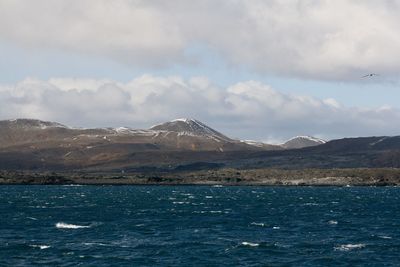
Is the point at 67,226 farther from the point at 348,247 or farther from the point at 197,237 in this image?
the point at 348,247

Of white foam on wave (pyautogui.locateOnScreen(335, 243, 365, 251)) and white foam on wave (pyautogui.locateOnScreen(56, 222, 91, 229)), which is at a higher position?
white foam on wave (pyautogui.locateOnScreen(56, 222, 91, 229))

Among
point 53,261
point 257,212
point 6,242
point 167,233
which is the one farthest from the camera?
point 257,212

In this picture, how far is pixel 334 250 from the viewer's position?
75.4 meters

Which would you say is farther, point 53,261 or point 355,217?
point 355,217

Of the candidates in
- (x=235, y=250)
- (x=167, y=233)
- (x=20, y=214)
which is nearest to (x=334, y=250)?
(x=235, y=250)

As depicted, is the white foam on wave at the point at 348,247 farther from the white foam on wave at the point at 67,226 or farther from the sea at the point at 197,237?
the white foam on wave at the point at 67,226

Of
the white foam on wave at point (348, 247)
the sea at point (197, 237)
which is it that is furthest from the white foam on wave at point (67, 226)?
the white foam on wave at point (348, 247)

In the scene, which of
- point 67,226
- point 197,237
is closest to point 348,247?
point 197,237

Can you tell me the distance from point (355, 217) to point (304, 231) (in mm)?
26043

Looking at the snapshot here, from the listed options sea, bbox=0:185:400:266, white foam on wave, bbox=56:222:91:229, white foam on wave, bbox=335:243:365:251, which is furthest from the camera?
white foam on wave, bbox=56:222:91:229

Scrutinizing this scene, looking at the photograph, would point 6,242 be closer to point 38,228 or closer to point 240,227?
point 38,228

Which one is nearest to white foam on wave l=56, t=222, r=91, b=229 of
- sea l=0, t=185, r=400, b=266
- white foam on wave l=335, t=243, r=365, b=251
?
sea l=0, t=185, r=400, b=266

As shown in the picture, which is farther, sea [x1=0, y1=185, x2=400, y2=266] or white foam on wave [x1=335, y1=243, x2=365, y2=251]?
white foam on wave [x1=335, y1=243, x2=365, y2=251]

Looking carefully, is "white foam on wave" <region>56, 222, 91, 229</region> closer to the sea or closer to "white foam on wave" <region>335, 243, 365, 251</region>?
the sea
